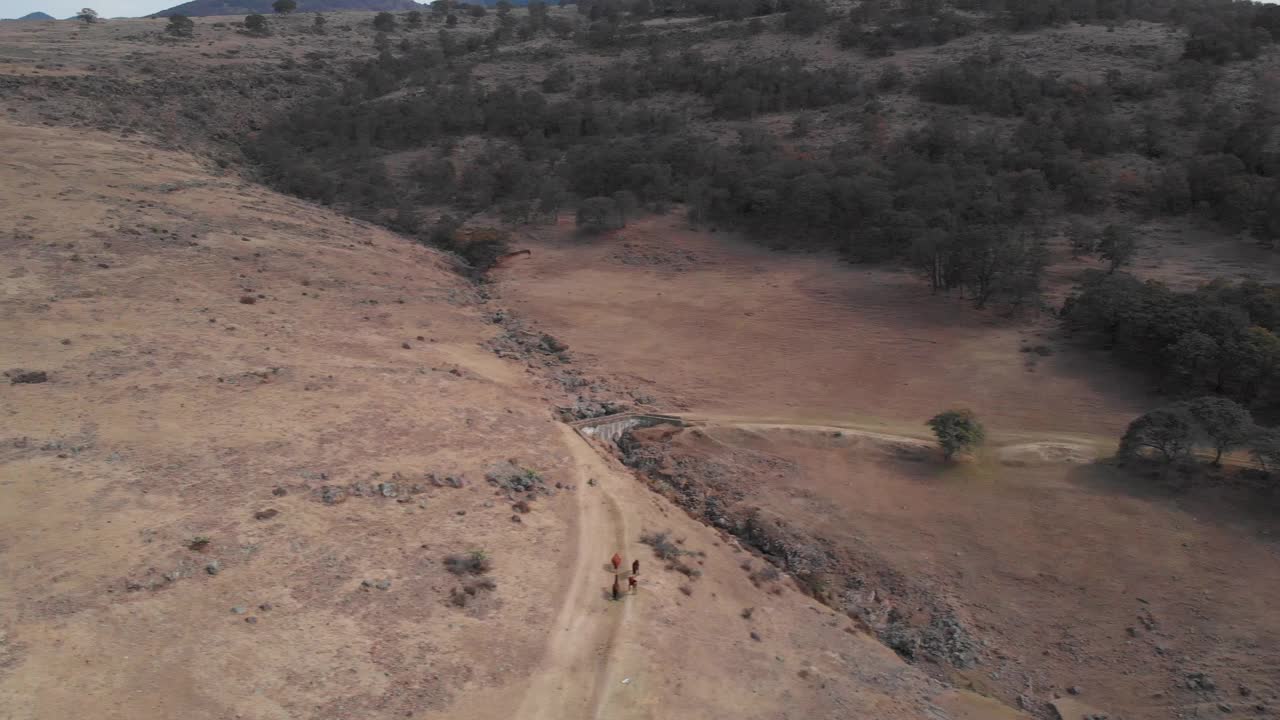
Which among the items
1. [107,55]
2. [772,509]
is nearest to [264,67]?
[107,55]

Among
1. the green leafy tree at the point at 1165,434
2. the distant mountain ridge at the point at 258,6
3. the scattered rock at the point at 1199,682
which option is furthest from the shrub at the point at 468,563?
the distant mountain ridge at the point at 258,6

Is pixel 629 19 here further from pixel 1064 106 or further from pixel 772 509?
pixel 772 509

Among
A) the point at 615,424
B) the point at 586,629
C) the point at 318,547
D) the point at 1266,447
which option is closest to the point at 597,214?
the point at 615,424

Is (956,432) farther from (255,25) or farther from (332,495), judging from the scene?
(255,25)

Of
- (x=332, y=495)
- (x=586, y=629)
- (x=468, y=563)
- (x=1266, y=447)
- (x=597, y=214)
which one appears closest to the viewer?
(x=586, y=629)

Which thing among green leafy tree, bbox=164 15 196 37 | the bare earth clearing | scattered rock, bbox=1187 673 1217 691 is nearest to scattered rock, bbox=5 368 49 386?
the bare earth clearing

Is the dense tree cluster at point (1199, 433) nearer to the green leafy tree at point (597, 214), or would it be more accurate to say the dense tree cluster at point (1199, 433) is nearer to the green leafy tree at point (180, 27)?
the green leafy tree at point (597, 214)

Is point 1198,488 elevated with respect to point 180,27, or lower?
lower
